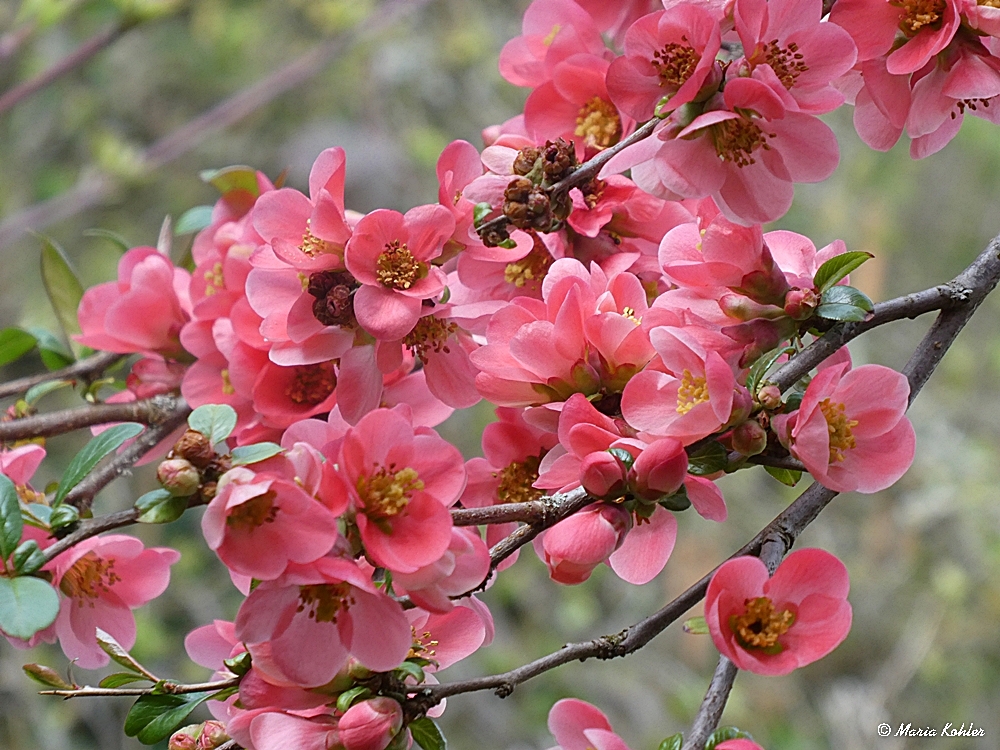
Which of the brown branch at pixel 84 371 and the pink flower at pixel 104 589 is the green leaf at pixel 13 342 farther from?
the pink flower at pixel 104 589

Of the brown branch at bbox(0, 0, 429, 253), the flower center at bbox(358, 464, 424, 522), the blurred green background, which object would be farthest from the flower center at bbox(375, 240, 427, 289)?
the blurred green background

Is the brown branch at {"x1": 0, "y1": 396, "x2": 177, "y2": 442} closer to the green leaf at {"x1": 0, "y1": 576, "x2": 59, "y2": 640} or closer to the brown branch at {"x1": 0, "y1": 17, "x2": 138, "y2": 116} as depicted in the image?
the green leaf at {"x1": 0, "y1": 576, "x2": 59, "y2": 640}

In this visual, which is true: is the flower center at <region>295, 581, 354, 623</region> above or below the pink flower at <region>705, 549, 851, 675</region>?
above

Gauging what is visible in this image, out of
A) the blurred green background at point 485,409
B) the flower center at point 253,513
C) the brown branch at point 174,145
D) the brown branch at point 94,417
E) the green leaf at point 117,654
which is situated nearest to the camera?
the flower center at point 253,513

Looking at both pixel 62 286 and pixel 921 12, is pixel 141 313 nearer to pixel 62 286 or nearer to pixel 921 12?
pixel 62 286

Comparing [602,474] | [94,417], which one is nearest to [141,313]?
[94,417]

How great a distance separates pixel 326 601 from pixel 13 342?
0.45 meters

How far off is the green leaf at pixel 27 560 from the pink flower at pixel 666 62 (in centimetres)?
34

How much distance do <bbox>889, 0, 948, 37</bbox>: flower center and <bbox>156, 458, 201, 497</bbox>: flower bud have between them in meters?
0.40

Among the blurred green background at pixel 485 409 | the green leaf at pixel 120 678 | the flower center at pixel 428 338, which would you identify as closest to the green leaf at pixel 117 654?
the green leaf at pixel 120 678

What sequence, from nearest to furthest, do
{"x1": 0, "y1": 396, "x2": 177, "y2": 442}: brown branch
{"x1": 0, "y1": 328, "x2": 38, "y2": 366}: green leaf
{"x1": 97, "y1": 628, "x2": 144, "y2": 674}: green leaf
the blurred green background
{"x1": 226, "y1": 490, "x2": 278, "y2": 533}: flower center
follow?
{"x1": 226, "y1": 490, "x2": 278, "y2": 533}: flower center, {"x1": 97, "y1": 628, "x2": 144, "y2": 674}: green leaf, {"x1": 0, "y1": 396, "x2": 177, "y2": 442}: brown branch, {"x1": 0, "y1": 328, "x2": 38, "y2": 366}: green leaf, the blurred green background

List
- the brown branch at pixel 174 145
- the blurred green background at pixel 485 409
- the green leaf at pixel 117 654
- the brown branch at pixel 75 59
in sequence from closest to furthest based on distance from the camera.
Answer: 1. the green leaf at pixel 117 654
2. the brown branch at pixel 75 59
3. the brown branch at pixel 174 145
4. the blurred green background at pixel 485 409

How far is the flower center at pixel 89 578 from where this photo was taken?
507 mm

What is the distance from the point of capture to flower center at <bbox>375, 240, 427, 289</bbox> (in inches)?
18.4
